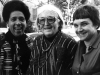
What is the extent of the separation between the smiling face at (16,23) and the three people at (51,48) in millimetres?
313

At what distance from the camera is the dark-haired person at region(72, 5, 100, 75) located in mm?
2057

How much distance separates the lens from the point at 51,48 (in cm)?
238

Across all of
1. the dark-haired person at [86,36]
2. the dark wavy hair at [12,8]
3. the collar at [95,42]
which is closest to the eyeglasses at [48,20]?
the dark-haired person at [86,36]

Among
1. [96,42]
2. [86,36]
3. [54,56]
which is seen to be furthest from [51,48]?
[96,42]

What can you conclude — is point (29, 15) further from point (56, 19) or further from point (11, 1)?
point (56, 19)

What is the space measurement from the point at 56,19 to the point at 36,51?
550 mm

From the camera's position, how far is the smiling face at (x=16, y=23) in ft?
8.65

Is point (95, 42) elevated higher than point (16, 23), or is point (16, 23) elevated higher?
point (16, 23)

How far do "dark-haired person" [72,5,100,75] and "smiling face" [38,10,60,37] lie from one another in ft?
1.10

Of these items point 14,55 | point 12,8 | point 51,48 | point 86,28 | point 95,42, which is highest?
point 12,8

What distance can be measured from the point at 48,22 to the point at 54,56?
491 millimetres

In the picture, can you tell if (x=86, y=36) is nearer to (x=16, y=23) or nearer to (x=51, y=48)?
(x=51, y=48)

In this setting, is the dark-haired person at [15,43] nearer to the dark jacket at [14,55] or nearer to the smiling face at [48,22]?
the dark jacket at [14,55]

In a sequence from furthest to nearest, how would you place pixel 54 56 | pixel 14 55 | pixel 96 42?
1. pixel 14 55
2. pixel 54 56
3. pixel 96 42
